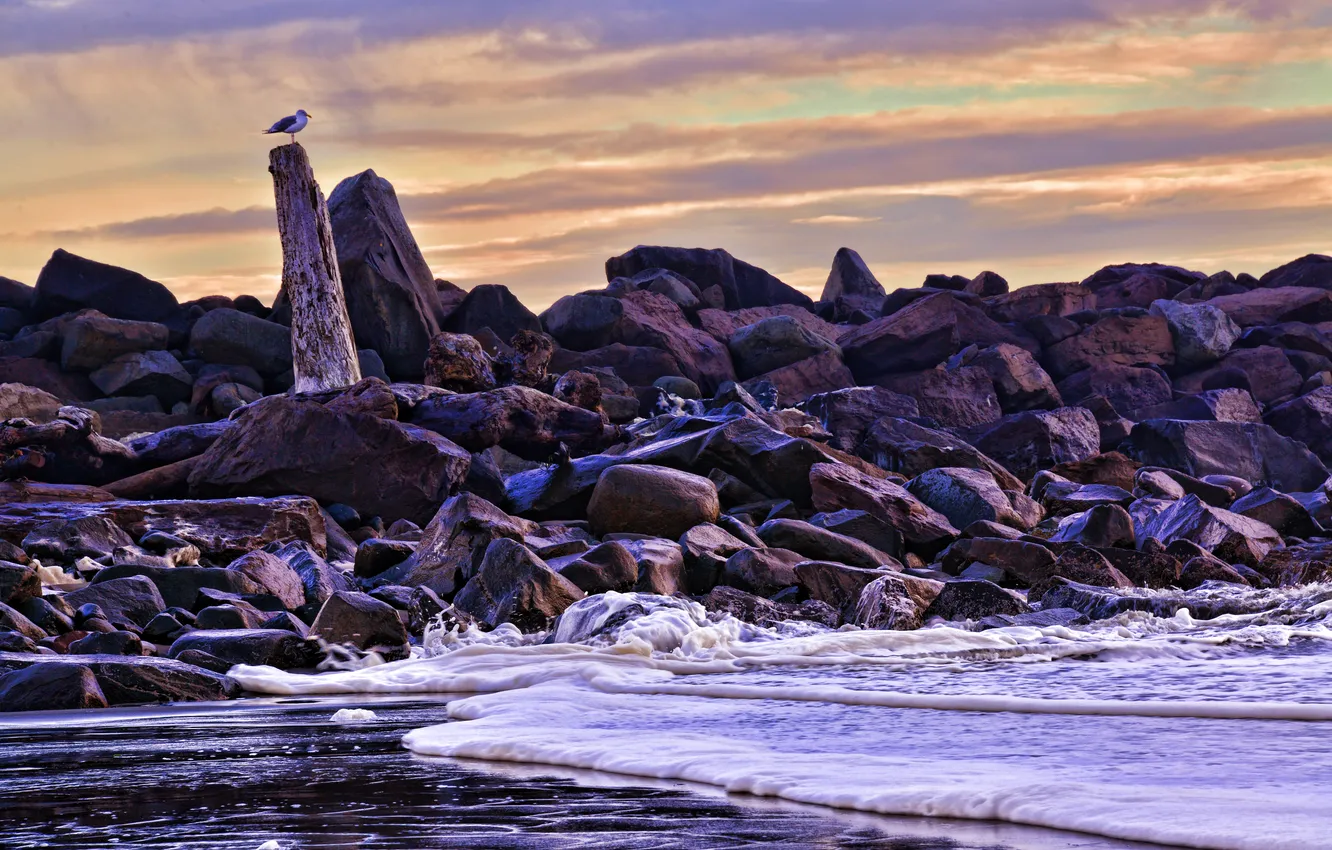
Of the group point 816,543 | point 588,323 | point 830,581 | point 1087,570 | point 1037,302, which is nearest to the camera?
point 830,581

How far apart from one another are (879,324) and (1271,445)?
25.3ft

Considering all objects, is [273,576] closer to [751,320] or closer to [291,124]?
[291,124]

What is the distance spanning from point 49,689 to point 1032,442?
51.8ft

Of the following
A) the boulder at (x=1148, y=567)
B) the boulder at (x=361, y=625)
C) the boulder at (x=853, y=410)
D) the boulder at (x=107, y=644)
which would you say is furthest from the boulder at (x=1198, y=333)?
the boulder at (x=107, y=644)

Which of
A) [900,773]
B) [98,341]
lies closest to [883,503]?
[900,773]

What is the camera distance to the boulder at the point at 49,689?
6.24 m

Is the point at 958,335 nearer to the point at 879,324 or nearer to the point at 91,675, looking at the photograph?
the point at 879,324

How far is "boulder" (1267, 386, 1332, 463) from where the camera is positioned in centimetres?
2538

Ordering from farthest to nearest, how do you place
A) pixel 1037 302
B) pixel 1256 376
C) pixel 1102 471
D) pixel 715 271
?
pixel 715 271, pixel 1037 302, pixel 1256 376, pixel 1102 471

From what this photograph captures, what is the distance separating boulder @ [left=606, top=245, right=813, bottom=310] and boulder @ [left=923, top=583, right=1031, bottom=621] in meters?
22.1

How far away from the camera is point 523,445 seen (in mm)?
16891

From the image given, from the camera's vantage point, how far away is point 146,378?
23047mm

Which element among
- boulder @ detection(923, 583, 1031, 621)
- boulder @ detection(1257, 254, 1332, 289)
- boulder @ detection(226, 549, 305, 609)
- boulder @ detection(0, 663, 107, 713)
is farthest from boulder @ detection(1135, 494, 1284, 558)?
Answer: boulder @ detection(1257, 254, 1332, 289)

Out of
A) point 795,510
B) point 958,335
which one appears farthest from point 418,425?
point 958,335
